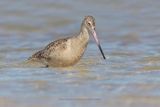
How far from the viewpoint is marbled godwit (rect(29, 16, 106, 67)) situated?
991 cm

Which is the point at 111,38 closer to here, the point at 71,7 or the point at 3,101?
the point at 71,7

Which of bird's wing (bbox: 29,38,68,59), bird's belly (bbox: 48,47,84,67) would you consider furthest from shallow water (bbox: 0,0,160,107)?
bird's wing (bbox: 29,38,68,59)

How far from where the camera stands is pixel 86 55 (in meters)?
11.4

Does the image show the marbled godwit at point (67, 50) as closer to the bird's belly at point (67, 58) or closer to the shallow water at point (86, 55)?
the bird's belly at point (67, 58)

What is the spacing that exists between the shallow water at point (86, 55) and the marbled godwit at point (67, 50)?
0.55 ft

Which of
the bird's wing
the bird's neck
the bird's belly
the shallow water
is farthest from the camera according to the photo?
the bird's neck

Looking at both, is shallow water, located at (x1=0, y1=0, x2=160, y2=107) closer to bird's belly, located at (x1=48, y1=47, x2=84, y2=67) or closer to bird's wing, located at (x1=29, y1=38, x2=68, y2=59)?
bird's belly, located at (x1=48, y1=47, x2=84, y2=67)

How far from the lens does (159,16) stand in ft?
47.8

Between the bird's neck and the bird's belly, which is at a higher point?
the bird's neck

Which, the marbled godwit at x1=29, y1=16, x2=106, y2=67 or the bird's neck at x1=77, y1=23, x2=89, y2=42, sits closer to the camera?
the marbled godwit at x1=29, y1=16, x2=106, y2=67

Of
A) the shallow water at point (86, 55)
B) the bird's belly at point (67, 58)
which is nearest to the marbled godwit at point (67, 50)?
the bird's belly at point (67, 58)

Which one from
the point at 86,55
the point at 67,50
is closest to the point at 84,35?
the point at 67,50

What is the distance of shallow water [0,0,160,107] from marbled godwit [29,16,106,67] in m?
0.17

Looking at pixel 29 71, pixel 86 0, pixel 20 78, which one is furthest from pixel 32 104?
pixel 86 0
